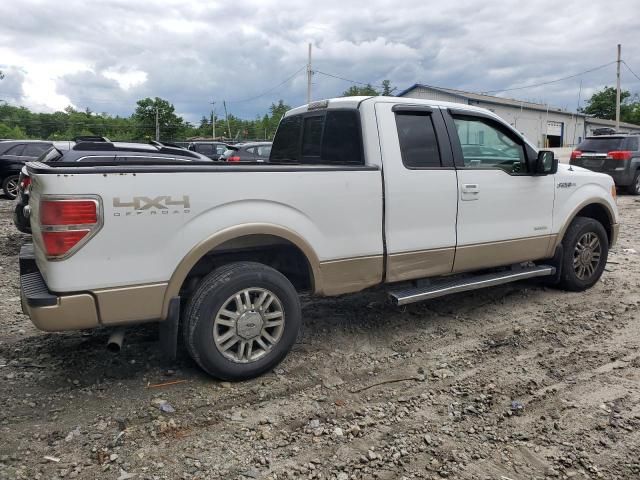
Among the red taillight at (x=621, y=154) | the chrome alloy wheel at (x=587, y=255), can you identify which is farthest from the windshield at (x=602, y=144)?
the chrome alloy wheel at (x=587, y=255)

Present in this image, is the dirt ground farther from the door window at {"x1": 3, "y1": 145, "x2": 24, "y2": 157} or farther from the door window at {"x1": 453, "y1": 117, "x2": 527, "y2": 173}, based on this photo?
the door window at {"x1": 3, "y1": 145, "x2": 24, "y2": 157}

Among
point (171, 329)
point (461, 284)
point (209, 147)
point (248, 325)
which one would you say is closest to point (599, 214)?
point (461, 284)

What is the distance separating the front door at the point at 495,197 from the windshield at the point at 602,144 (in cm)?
1071

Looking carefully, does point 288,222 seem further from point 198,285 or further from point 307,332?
point 307,332

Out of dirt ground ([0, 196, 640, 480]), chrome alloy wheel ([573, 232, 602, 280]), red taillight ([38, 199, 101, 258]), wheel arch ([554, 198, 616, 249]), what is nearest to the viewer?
dirt ground ([0, 196, 640, 480])

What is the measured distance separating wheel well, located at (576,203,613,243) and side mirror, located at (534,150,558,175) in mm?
1017

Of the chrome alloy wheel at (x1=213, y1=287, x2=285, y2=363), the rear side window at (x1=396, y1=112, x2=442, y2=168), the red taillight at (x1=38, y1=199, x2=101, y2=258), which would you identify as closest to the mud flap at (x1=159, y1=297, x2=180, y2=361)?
the chrome alloy wheel at (x1=213, y1=287, x2=285, y2=363)

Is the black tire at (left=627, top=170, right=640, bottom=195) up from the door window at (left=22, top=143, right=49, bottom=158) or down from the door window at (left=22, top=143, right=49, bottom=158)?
down

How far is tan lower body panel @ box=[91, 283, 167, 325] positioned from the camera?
305 centimetres

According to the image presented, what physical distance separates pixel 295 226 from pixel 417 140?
1402 millimetres

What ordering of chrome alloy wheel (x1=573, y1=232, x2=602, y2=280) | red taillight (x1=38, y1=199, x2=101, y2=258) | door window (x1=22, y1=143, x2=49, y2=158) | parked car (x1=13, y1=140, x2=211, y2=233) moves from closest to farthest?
red taillight (x1=38, y1=199, x2=101, y2=258) → chrome alloy wheel (x1=573, y1=232, x2=602, y2=280) → parked car (x1=13, y1=140, x2=211, y2=233) → door window (x1=22, y1=143, x2=49, y2=158)

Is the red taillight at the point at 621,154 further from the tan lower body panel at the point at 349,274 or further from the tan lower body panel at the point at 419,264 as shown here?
the tan lower body panel at the point at 349,274

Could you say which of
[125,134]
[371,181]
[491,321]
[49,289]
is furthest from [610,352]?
[125,134]

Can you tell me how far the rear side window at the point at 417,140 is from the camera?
4219 mm
